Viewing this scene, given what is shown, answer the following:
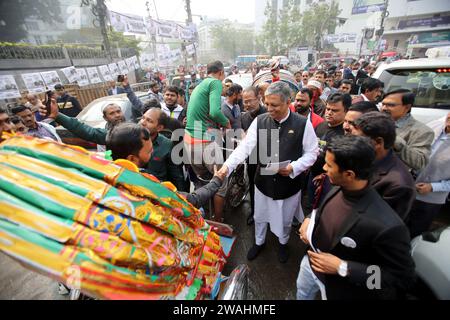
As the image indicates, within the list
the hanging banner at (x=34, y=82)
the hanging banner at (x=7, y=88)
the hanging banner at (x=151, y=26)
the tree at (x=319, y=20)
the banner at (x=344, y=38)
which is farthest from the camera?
the tree at (x=319, y=20)

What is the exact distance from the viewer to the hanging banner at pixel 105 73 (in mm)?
8670

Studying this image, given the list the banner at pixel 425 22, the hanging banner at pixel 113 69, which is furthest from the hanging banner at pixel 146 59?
the banner at pixel 425 22

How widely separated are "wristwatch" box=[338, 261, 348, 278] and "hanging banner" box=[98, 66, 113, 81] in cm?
985

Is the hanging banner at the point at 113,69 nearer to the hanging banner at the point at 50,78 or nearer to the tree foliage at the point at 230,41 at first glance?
the hanging banner at the point at 50,78

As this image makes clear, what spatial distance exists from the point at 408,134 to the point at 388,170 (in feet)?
3.34

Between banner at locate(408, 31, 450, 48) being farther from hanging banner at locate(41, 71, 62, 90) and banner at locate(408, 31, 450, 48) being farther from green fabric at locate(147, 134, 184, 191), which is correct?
green fabric at locate(147, 134, 184, 191)

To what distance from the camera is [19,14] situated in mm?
15711

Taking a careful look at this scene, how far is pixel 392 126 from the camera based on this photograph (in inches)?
66.4

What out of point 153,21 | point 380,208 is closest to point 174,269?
point 380,208

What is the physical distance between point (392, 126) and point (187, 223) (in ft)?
5.44

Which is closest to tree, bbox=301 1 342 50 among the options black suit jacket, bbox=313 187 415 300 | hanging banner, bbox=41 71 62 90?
hanging banner, bbox=41 71 62 90
